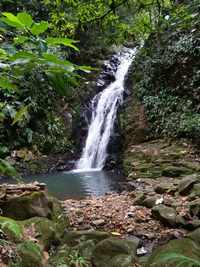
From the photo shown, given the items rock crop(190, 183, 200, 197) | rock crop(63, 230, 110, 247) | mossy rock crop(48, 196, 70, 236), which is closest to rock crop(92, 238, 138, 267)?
rock crop(63, 230, 110, 247)

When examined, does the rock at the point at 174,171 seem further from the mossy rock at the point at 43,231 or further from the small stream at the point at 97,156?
the mossy rock at the point at 43,231

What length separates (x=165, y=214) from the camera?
16.1 feet

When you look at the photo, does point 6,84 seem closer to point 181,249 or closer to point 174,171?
point 181,249

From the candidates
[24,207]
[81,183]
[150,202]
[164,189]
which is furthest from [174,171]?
[24,207]

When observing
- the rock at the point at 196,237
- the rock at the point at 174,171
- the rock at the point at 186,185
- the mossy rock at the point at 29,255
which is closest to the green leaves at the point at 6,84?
the mossy rock at the point at 29,255

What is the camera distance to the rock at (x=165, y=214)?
15.6 ft

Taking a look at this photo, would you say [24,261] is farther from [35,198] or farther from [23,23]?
[23,23]

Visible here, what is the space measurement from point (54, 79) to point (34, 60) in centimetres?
7

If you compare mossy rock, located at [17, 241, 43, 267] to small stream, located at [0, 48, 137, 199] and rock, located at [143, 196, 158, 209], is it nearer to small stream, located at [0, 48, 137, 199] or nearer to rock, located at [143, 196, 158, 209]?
rock, located at [143, 196, 158, 209]

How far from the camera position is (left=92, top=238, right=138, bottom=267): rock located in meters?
3.52

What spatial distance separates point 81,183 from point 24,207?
4888mm

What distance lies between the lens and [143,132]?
39.5ft

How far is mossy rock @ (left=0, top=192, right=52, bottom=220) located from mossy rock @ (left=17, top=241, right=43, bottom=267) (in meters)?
1.04

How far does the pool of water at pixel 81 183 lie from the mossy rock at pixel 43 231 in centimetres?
331
